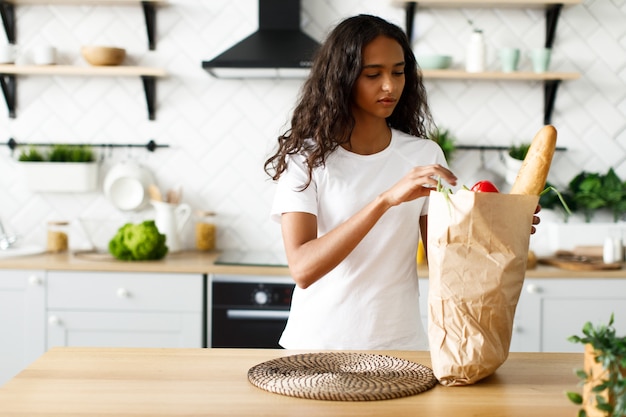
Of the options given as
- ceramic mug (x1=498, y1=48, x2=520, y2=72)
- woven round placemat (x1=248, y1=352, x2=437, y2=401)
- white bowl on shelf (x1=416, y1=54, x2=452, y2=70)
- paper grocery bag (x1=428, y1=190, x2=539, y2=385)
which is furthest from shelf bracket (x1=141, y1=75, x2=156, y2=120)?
paper grocery bag (x1=428, y1=190, x2=539, y2=385)

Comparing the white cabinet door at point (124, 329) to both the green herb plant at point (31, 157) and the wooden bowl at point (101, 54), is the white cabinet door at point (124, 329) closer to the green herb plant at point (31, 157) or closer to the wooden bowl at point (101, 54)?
the green herb plant at point (31, 157)

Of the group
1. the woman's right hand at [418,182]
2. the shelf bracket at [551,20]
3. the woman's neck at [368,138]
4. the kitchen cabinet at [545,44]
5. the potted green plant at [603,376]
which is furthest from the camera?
the shelf bracket at [551,20]

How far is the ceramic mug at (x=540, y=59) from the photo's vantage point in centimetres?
346

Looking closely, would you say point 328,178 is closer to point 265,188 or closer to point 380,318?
point 380,318

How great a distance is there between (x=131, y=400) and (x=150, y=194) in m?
2.41

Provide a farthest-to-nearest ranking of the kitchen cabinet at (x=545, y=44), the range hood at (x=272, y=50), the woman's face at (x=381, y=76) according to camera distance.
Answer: the kitchen cabinet at (x=545, y=44), the range hood at (x=272, y=50), the woman's face at (x=381, y=76)

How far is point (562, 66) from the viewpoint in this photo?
144 inches

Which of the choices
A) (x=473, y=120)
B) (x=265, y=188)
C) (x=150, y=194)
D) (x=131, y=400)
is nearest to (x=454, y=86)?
(x=473, y=120)

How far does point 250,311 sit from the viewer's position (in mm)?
3104

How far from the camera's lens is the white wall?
3.64 m

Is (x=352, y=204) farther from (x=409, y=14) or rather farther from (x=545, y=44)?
(x=545, y=44)

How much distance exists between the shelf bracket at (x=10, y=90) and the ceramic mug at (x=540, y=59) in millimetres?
2312

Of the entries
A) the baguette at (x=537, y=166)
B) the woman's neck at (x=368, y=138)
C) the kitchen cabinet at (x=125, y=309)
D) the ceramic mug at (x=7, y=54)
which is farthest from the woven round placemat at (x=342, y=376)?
the ceramic mug at (x=7, y=54)

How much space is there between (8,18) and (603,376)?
3244 mm
